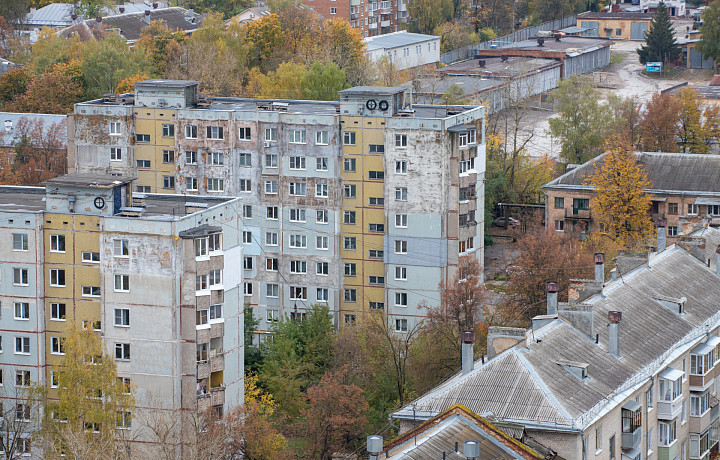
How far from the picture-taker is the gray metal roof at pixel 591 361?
5681cm

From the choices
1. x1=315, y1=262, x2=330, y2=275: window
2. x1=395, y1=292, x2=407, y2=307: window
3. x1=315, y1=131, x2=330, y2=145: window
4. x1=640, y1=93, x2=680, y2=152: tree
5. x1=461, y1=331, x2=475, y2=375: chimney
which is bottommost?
x1=395, y1=292, x2=407, y2=307: window

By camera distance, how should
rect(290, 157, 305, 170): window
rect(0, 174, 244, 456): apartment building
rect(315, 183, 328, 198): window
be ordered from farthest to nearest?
rect(290, 157, 305, 170): window
rect(315, 183, 328, 198): window
rect(0, 174, 244, 456): apartment building

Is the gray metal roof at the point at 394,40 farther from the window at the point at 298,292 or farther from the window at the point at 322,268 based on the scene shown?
the window at the point at 298,292

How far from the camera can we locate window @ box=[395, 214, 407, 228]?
93438mm

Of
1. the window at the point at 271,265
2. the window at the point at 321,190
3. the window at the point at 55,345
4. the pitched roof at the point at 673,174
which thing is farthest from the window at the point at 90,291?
the pitched roof at the point at 673,174


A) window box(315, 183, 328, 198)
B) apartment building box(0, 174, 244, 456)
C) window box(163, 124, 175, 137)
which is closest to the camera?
apartment building box(0, 174, 244, 456)

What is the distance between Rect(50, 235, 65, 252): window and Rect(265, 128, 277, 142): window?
2485 centimetres

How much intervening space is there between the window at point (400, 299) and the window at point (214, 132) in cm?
1598

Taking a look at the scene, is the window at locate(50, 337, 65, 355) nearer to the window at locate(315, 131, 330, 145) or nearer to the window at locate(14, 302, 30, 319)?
the window at locate(14, 302, 30, 319)

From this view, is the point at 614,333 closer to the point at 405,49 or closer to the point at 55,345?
the point at 55,345

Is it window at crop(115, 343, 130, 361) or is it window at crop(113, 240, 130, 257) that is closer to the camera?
window at crop(113, 240, 130, 257)

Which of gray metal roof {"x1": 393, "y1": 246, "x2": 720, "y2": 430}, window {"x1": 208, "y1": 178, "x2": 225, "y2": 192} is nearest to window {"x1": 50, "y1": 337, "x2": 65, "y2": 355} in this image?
gray metal roof {"x1": 393, "y1": 246, "x2": 720, "y2": 430}

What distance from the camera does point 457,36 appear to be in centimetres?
19338

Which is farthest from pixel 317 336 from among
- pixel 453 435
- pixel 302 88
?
pixel 302 88
